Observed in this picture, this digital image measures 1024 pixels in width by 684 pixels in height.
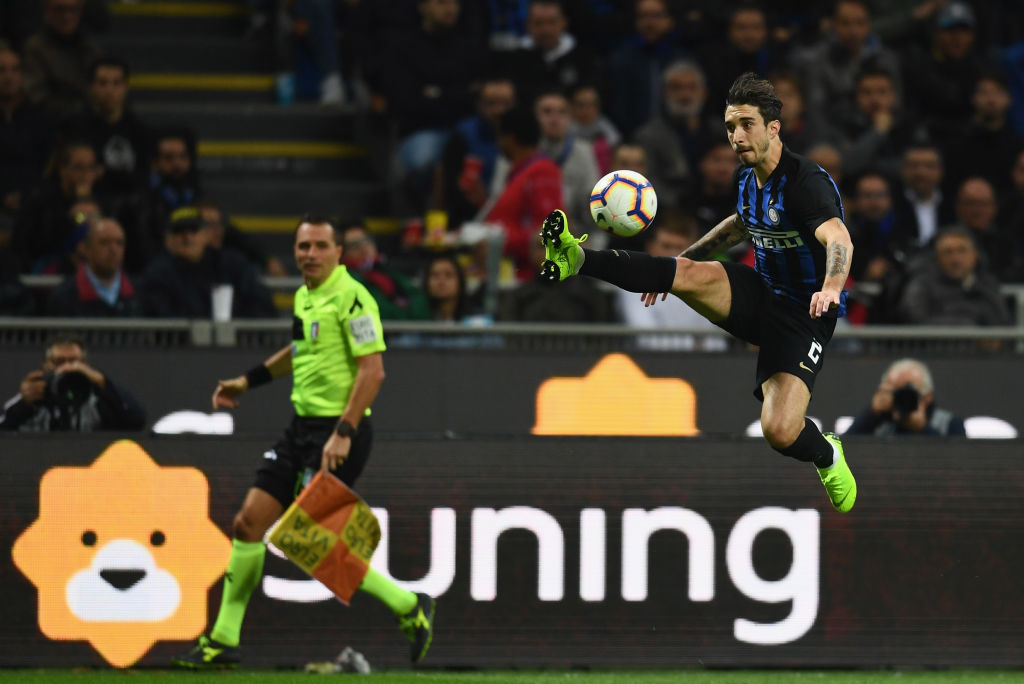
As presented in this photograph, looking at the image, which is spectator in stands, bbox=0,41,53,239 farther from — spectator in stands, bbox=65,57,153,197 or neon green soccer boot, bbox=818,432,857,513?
neon green soccer boot, bbox=818,432,857,513

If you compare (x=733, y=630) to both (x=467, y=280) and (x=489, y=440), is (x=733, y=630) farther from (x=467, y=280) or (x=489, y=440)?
(x=467, y=280)

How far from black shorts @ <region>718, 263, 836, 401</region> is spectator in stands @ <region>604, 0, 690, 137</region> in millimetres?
6095

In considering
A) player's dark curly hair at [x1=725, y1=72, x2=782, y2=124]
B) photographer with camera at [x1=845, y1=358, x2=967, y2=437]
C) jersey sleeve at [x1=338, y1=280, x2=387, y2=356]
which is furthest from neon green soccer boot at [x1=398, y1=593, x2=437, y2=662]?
photographer with camera at [x1=845, y1=358, x2=967, y2=437]

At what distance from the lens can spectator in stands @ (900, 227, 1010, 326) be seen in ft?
38.1

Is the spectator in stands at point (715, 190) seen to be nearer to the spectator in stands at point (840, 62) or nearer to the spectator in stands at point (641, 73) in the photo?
the spectator in stands at point (641, 73)

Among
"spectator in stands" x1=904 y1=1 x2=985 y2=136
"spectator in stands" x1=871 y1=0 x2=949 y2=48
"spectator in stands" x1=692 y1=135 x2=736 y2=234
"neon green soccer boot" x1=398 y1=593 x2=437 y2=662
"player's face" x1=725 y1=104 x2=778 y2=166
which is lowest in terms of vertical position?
"neon green soccer boot" x1=398 y1=593 x2=437 y2=662

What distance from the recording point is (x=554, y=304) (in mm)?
11484

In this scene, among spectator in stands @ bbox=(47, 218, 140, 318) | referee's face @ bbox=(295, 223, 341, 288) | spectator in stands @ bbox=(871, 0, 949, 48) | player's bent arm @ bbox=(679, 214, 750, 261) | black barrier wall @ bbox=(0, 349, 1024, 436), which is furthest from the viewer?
spectator in stands @ bbox=(871, 0, 949, 48)

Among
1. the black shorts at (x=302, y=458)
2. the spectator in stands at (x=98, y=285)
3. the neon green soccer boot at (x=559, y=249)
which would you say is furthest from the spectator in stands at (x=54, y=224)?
the neon green soccer boot at (x=559, y=249)

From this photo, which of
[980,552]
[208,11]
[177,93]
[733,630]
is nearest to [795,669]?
[733,630]

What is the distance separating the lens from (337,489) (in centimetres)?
870

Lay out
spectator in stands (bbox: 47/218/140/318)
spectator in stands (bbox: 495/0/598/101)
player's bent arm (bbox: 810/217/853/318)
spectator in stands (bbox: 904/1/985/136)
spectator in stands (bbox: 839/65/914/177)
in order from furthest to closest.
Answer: spectator in stands (bbox: 904/1/985/136) < spectator in stands (bbox: 495/0/598/101) < spectator in stands (bbox: 839/65/914/177) < spectator in stands (bbox: 47/218/140/318) < player's bent arm (bbox: 810/217/853/318)

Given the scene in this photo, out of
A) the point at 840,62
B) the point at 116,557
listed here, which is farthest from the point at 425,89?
the point at 116,557

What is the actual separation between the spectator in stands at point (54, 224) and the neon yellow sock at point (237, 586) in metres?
3.52
